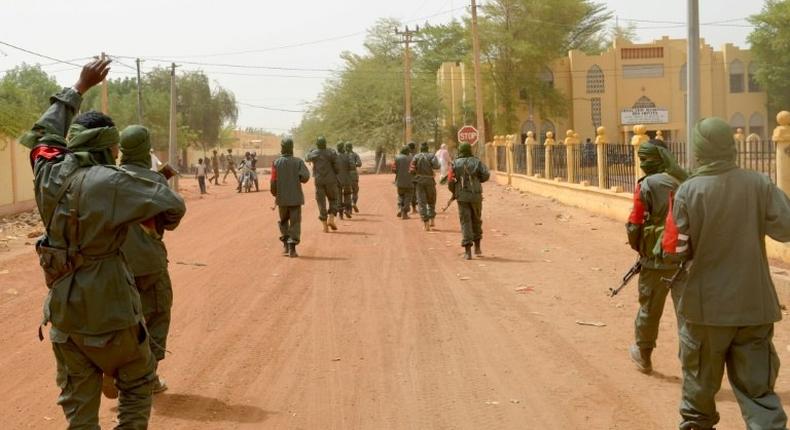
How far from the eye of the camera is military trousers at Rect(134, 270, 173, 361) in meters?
6.37

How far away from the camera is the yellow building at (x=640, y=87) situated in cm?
5375

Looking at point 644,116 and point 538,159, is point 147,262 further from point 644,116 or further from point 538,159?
point 644,116

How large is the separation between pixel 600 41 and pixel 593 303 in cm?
6191

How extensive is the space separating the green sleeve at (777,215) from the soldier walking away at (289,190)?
10075 millimetres

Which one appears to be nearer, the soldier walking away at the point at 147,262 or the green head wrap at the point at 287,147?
the soldier walking away at the point at 147,262

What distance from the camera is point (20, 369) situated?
7621 mm

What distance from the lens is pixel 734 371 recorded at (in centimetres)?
482

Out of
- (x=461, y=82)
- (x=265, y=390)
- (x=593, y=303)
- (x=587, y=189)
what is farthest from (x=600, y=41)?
(x=265, y=390)

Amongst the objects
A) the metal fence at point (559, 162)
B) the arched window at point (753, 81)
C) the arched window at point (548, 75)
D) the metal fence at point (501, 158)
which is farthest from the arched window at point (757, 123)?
the metal fence at point (559, 162)

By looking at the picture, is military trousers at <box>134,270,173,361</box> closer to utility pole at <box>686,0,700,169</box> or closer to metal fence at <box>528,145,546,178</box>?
utility pole at <box>686,0,700,169</box>

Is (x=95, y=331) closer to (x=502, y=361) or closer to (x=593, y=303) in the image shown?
(x=502, y=361)

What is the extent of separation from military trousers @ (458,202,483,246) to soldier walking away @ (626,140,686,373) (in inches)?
276

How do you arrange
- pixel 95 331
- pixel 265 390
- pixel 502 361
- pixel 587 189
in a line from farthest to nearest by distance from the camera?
pixel 587 189
pixel 502 361
pixel 265 390
pixel 95 331

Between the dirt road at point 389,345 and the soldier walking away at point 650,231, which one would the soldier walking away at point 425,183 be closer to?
the dirt road at point 389,345
